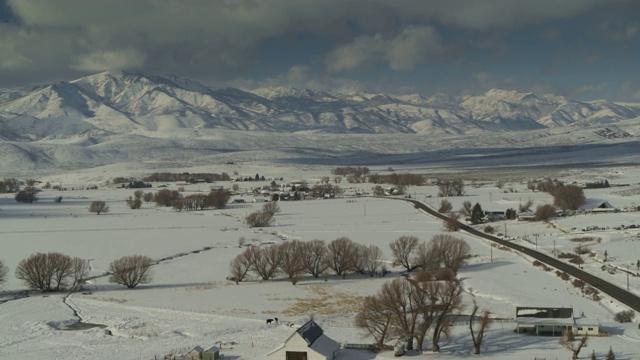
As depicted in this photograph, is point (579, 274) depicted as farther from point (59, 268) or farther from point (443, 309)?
point (59, 268)

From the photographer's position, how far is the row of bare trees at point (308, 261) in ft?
183

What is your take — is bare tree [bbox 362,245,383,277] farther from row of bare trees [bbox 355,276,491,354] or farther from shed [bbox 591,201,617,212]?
shed [bbox 591,201,617,212]

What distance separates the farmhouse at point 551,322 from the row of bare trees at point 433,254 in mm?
17469

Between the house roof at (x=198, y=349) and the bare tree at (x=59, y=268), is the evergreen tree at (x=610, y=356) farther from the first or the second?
the bare tree at (x=59, y=268)

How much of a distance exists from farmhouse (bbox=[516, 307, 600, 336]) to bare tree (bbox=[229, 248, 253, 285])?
80.8 ft

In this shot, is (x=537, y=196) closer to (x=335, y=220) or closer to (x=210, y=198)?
(x=335, y=220)

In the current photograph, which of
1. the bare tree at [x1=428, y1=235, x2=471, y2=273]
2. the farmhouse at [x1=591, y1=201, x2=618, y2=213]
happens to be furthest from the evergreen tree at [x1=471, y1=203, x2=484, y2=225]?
the bare tree at [x1=428, y1=235, x2=471, y2=273]

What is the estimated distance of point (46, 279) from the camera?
5256 centimetres

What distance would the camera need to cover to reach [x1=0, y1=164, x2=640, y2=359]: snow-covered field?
3550 centimetres

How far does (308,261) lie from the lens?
56.7 metres

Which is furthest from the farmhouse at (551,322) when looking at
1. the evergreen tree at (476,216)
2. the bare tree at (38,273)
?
the evergreen tree at (476,216)

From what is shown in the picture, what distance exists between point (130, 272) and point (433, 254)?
24601 millimetres

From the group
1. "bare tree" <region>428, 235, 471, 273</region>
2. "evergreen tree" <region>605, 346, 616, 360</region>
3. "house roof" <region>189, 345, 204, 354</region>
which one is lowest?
"house roof" <region>189, 345, 204, 354</region>

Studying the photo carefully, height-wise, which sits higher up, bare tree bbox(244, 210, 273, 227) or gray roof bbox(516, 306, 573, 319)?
bare tree bbox(244, 210, 273, 227)
